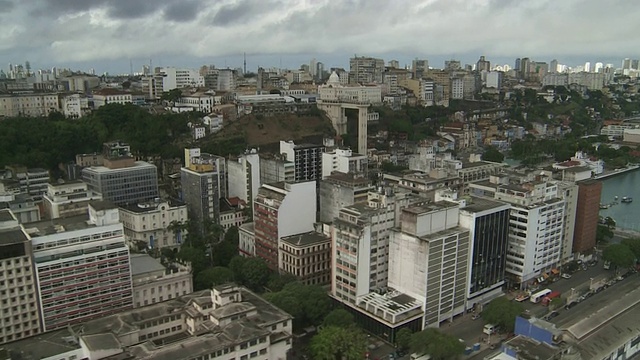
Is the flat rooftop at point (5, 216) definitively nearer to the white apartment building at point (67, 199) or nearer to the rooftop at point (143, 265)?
the rooftop at point (143, 265)

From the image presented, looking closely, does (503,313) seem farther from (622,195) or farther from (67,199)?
(622,195)

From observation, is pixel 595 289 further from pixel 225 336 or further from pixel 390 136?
pixel 390 136

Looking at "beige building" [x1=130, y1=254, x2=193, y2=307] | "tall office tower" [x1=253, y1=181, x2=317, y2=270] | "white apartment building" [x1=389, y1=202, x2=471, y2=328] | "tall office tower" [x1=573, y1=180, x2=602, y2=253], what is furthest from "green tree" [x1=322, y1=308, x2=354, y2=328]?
"tall office tower" [x1=573, y1=180, x2=602, y2=253]

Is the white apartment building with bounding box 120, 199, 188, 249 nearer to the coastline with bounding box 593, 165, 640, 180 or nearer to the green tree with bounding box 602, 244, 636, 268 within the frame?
the green tree with bounding box 602, 244, 636, 268

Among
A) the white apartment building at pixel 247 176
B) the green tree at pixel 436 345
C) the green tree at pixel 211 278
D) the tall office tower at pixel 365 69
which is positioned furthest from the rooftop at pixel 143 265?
the tall office tower at pixel 365 69

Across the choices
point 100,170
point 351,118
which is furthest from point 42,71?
point 100,170
